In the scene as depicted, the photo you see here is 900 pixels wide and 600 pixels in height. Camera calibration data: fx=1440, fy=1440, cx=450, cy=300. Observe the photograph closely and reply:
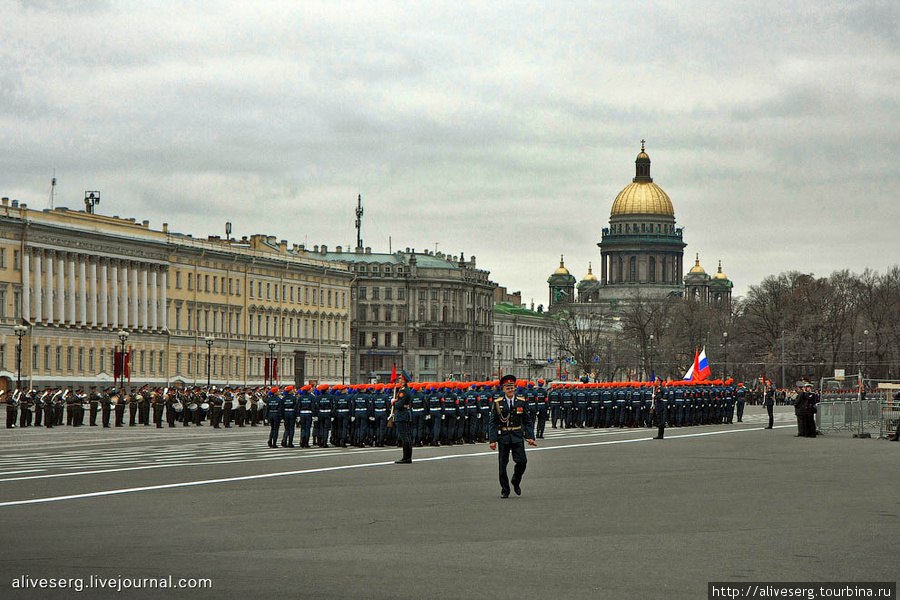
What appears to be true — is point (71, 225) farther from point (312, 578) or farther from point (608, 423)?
point (312, 578)

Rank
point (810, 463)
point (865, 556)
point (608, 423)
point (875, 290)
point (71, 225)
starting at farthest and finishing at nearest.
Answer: point (875, 290)
point (71, 225)
point (608, 423)
point (810, 463)
point (865, 556)

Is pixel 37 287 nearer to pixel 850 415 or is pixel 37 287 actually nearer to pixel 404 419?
pixel 850 415

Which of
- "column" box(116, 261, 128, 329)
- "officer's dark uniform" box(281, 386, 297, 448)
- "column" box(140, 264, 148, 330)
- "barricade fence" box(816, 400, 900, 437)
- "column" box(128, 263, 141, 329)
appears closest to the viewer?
"officer's dark uniform" box(281, 386, 297, 448)

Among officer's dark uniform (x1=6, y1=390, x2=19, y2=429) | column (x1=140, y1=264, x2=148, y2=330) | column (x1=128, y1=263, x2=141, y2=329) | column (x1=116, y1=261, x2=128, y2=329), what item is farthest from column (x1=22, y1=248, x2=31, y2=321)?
officer's dark uniform (x1=6, y1=390, x2=19, y2=429)

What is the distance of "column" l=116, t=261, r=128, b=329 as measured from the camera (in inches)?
4040

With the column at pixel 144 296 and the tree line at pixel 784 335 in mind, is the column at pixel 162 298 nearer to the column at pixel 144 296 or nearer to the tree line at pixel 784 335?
the column at pixel 144 296

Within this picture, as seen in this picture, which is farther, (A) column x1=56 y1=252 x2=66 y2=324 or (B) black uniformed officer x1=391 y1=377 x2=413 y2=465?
(A) column x1=56 y1=252 x2=66 y2=324

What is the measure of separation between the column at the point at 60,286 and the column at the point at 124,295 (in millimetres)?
6480

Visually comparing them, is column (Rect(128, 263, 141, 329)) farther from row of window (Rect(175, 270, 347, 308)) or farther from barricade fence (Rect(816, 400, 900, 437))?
barricade fence (Rect(816, 400, 900, 437))

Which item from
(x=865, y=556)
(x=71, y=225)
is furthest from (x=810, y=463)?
(x=71, y=225)

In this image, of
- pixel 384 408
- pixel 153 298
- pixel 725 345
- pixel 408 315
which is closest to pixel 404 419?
pixel 384 408

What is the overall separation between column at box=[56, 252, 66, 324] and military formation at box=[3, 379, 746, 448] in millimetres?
39988

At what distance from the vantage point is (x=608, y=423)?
4678 cm

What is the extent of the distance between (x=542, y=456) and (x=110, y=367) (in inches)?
2980
